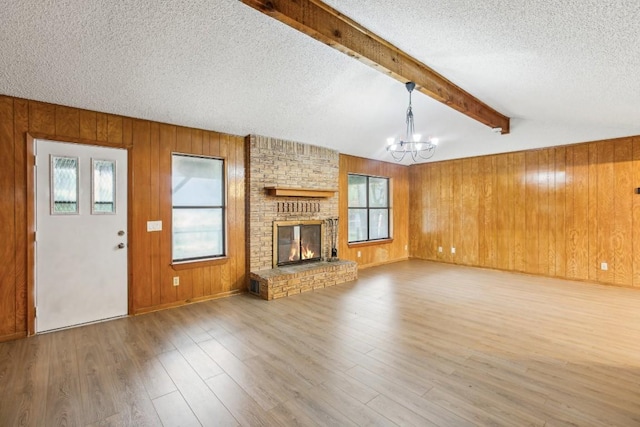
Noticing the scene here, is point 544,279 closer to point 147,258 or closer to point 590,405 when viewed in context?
point 590,405

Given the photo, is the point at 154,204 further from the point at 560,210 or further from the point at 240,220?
the point at 560,210

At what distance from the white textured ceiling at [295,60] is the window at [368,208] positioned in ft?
8.04

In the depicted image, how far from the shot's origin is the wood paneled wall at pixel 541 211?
512 cm

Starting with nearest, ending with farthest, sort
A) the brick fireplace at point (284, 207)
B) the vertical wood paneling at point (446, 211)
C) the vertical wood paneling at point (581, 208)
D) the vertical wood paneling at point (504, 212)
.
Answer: the brick fireplace at point (284, 207)
the vertical wood paneling at point (581, 208)
the vertical wood paneling at point (504, 212)
the vertical wood paneling at point (446, 211)

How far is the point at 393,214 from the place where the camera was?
7.77m

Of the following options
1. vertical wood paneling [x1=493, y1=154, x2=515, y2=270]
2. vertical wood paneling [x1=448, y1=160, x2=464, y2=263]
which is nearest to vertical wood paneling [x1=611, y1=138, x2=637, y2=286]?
vertical wood paneling [x1=493, y1=154, x2=515, y2=270]

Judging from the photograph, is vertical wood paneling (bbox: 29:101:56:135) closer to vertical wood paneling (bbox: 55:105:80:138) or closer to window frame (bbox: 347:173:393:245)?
vertical wood paneling (bbox: 55:105:80:138)

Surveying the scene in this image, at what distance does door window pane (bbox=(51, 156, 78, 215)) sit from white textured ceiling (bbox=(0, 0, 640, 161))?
0.69 m

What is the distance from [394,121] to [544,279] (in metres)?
4.20

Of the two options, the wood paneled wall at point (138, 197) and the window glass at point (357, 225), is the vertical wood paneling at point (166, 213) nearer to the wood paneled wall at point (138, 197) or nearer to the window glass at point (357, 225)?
the wood paneled wall at point (138, 197)

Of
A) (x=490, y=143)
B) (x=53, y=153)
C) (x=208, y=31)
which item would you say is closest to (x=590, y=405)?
(x=208, y=31)

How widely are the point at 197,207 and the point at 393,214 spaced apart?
497 centimetres

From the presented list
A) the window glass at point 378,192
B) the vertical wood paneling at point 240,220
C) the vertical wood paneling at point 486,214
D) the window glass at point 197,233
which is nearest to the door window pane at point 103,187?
the window glass at point 197,233

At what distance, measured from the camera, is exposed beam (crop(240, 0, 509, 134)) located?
7.58ft
